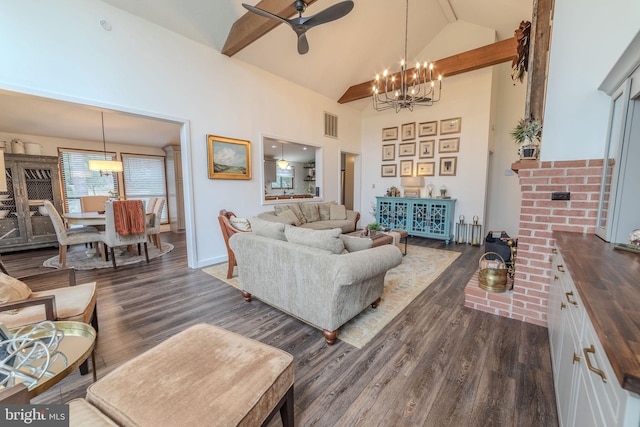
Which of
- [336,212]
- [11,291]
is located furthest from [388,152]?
[11,291]

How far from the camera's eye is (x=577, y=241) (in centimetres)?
173

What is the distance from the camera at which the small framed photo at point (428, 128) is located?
568 centimetres

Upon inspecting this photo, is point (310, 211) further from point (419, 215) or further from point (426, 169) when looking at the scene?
point (426, 169)

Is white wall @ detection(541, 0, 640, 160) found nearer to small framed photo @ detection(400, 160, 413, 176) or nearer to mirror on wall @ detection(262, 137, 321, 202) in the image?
small framed photo @ detection(400, 160, 413, 176)

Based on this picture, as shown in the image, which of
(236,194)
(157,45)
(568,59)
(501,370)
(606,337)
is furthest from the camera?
(236,194)

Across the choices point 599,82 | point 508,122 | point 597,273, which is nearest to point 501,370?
point 597,273

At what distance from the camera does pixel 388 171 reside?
6.52 m

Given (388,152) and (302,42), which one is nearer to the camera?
(302,42)

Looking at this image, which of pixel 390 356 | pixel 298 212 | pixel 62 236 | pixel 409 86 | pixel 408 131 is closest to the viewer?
pixel 390 356

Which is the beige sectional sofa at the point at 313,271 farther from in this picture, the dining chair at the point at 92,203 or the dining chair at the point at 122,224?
the dining chair at the point at 92,203

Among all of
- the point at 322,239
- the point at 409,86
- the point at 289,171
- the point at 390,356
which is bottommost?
the point at 390,356

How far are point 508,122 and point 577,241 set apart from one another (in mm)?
4995

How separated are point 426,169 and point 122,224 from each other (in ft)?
19.8

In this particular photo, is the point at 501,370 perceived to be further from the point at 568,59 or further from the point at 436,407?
the point at 568,59
